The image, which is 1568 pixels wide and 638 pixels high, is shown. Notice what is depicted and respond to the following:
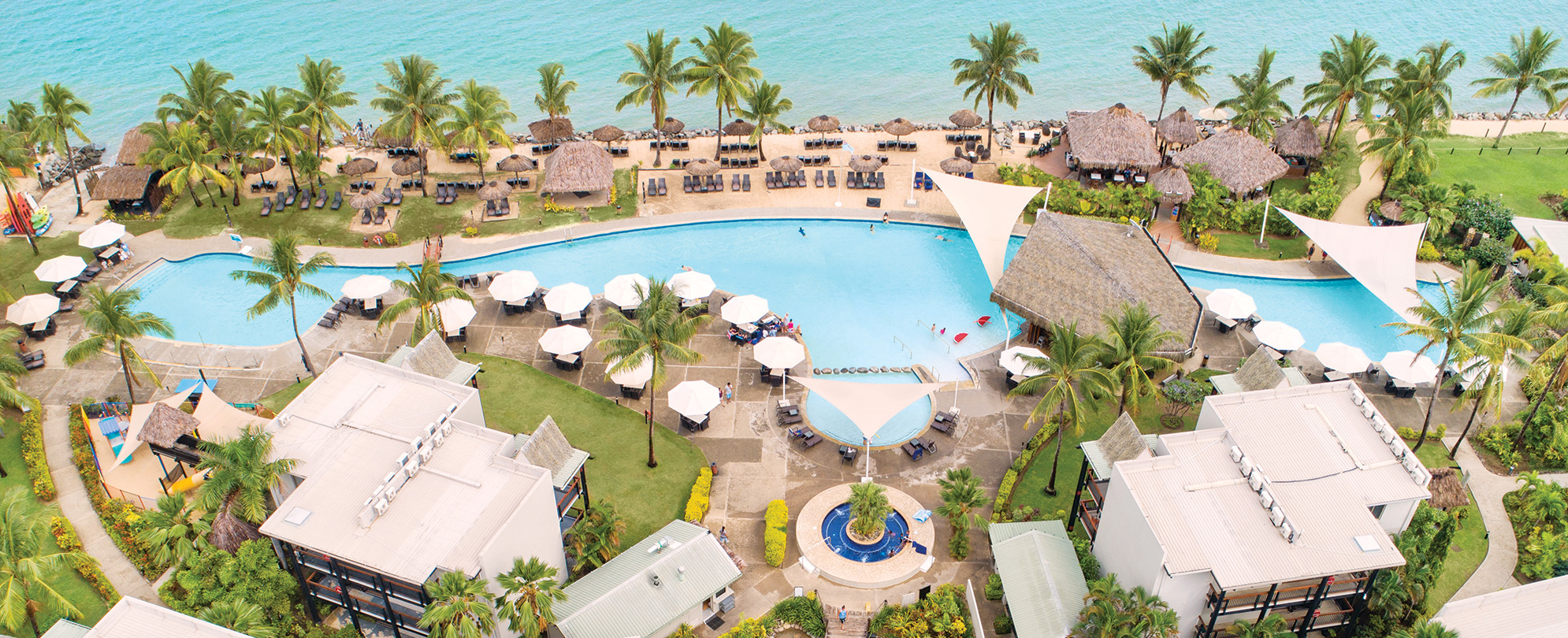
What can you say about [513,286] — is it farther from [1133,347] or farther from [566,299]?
[1133,347]

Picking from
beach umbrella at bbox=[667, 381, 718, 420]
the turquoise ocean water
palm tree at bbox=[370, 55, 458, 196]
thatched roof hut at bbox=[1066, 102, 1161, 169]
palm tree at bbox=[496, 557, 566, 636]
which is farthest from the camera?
the turquoise ocean water

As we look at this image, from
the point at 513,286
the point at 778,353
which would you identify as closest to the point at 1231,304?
the point at 778,353

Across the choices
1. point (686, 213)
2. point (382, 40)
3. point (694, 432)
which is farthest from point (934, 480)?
point (382, 40)

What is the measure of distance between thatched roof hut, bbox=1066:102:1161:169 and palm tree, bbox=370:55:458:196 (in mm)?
37631

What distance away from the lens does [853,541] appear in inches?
1351

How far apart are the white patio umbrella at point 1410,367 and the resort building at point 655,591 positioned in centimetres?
2953

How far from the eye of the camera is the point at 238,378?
4216 cm

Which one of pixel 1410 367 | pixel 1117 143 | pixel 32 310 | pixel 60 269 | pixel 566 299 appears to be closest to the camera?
pixel 1410 367

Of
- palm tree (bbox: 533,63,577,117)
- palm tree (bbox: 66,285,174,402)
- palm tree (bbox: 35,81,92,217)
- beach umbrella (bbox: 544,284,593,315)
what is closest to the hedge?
beach umbrella (bbox: 544,284,593,315)

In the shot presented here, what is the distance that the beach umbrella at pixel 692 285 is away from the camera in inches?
1829

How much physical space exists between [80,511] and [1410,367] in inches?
2104

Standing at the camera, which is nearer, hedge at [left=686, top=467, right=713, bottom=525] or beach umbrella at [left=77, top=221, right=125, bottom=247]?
hedge at [left=686, top=467, right=713, bottom=525]

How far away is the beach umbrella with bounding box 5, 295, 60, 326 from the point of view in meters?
43.1

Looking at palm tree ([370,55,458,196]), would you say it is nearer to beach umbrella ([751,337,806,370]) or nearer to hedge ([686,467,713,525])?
beach umbrella ([751,337,806,370])
